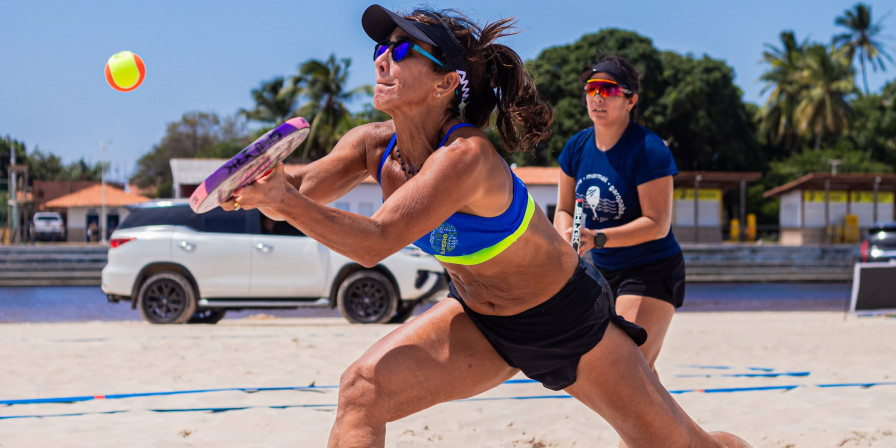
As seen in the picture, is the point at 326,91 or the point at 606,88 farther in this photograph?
the point at 326,91

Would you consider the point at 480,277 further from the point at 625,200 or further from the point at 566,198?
the point at 566,198

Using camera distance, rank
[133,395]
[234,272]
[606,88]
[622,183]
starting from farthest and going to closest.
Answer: [234,272]
[133,395]
[606,88]
[622,183]

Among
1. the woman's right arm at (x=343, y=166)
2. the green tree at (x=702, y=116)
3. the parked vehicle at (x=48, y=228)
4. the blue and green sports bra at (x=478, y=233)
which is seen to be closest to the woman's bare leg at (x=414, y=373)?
the blue and green sports bra at (x=478, y=233)

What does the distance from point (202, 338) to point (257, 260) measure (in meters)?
2.37

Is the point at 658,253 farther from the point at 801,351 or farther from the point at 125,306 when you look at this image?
the point at 125,306

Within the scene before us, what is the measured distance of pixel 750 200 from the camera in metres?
48.0

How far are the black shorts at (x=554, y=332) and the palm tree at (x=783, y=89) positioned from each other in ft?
182

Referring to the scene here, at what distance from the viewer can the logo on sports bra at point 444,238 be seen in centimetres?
249

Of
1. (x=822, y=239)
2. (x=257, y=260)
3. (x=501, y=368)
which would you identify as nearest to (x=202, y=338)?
(x=257, y=260)

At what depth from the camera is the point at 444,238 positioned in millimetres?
2512

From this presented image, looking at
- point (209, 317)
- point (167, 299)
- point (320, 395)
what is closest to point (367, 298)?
point (209, 317)

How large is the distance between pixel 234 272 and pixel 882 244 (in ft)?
58.9

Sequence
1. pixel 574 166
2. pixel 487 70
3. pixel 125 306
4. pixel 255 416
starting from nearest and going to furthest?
pixel 487 70
pixel 574 166
pixel 255 416
pixel 125 306

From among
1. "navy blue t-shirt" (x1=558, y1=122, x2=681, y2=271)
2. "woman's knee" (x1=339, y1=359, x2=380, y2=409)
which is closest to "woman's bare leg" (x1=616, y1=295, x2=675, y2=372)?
"navy blue t-shirt" (x1=558, y1=122, x2=681, y2=271)
